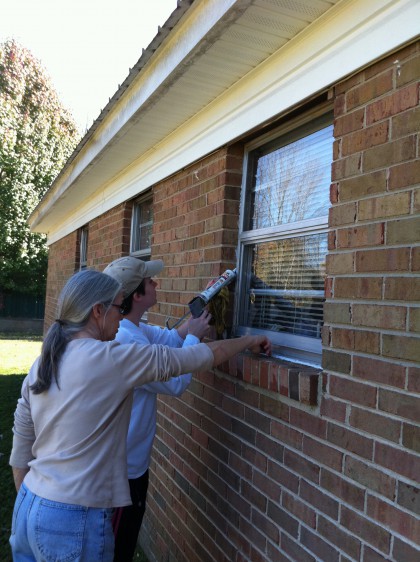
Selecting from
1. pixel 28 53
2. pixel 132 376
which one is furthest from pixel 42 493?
pixel 28 53

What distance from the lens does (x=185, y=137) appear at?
3.89m

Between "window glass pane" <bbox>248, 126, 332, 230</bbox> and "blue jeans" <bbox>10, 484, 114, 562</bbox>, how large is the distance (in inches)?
67.9

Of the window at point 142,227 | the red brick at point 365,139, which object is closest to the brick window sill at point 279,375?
the red brick at point 365,139

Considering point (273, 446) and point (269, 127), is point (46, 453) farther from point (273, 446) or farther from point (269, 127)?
point (269, 127)

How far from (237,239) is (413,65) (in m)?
1.60

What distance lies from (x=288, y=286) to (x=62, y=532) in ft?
5.28

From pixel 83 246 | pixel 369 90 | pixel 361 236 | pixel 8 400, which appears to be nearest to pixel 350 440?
pixel 361 236

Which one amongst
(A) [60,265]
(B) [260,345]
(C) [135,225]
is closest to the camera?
(B) [260,345]

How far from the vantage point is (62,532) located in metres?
1.96

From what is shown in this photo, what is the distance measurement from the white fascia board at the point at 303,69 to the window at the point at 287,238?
0.65 feet

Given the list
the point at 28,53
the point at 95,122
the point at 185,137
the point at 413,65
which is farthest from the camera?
the point at 28,53

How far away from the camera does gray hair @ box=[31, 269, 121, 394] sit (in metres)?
2.04

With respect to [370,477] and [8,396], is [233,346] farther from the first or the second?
[8,396]

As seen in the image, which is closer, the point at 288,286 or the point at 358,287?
the point at 358,287
